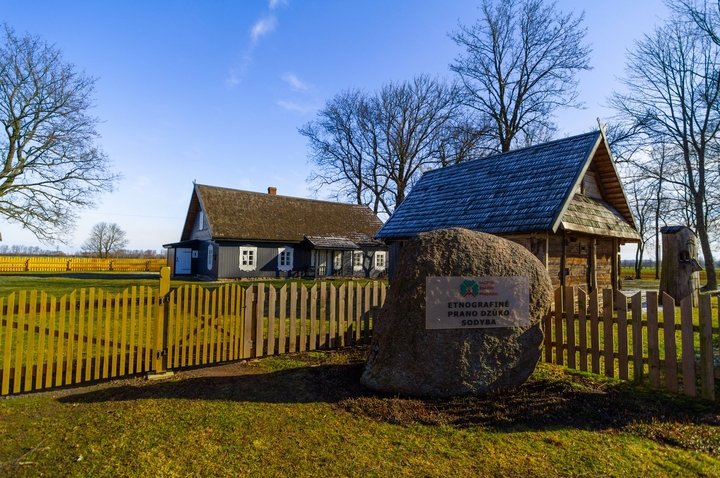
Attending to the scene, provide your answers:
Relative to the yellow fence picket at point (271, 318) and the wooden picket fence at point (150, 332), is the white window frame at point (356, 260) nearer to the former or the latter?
Result: the wooden picket fence at point (150, 332)

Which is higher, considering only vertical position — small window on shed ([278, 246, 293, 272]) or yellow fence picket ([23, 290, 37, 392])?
small window on shed ([278, 246, 293, 272])

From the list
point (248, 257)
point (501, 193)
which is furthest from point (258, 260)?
point (501, 193)

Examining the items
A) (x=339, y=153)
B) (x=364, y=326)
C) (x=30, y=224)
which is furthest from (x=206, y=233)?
(x=364, y=326)

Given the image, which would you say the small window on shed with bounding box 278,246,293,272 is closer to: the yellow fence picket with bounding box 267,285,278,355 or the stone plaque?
the yellow fence picket with bounding box 267,285,278,355

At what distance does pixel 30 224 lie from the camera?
907 inches

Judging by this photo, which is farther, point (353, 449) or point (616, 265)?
point (616, 265)

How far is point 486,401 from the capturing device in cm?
526

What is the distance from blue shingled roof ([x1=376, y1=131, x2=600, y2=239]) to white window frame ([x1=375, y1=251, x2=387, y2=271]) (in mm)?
15947

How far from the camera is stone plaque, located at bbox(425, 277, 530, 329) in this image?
5637 millimetres

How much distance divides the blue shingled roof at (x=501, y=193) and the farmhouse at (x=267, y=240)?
14.4 meters

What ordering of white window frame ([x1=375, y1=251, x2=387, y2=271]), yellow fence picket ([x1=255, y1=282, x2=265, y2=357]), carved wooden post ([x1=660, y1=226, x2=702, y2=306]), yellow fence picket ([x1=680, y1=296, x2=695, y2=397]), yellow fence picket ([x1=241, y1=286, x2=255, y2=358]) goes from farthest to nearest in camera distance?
1. white window frame ([x1=375, y1=251, x2=387, y2=271])
2. carved wooden post ([x1=660, y1=226, x2=702, y2=306])
3. yellow fence picket ([x1=255, y1=282, x2=265, y2=357])
4. yellow fence picket ([x1=241, y1=286, x2=255, y2=358])
5. yellow fence picket ([x1=680, y1=296, x2=695, y2=397])

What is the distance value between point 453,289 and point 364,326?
360 centimetres

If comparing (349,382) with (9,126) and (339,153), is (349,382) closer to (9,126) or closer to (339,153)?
(9,126)

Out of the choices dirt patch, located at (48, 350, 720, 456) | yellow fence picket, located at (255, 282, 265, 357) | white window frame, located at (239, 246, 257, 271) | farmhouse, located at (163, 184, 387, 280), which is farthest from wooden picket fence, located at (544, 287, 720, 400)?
white window frame, located at (239, 246, 257, 271)
